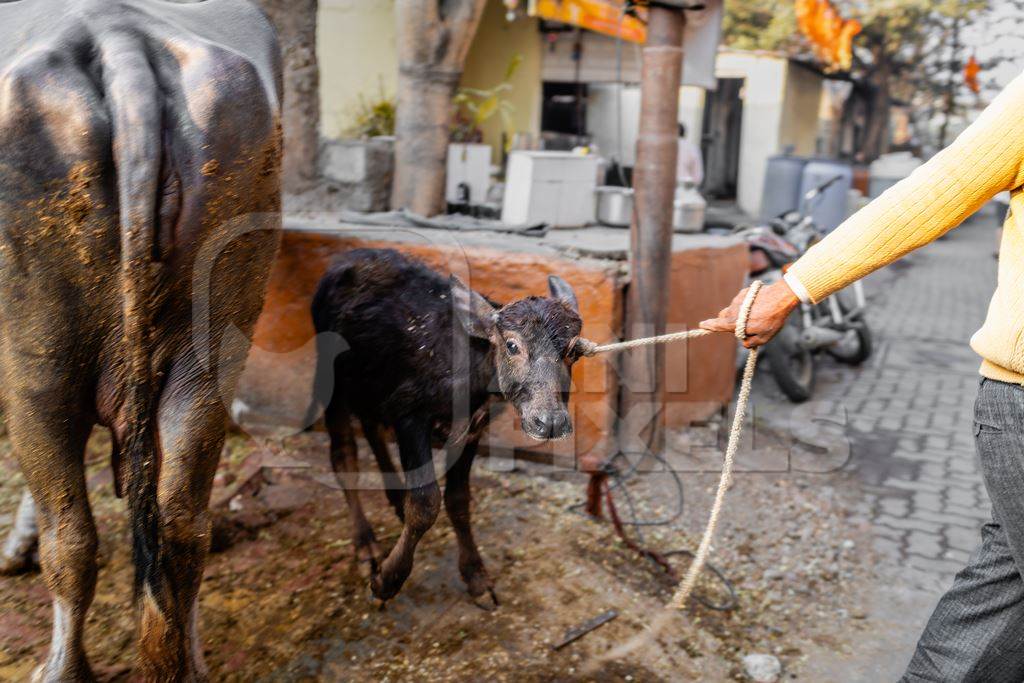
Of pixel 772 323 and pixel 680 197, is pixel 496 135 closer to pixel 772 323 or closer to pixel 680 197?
pixel 680 197

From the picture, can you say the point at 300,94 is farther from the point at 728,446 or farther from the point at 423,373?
the point at 728,446

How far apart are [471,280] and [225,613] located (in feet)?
6.50

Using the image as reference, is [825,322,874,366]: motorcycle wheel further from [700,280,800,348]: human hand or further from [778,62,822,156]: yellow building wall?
[778,62,822,156]: yellow building wall

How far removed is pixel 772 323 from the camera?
238 cm

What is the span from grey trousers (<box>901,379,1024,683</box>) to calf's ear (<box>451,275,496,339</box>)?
147 cm

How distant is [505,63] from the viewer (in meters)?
10.8

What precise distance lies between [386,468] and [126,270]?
168 centimetres

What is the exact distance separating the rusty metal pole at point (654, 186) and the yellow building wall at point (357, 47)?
4.99m

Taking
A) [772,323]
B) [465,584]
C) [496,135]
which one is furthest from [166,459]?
[496,135]

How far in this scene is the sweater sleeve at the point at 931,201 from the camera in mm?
2043

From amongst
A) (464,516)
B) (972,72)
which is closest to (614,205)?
(464,516)

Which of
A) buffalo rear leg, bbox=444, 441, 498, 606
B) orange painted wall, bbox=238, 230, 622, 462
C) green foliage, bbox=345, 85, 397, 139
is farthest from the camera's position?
green foliage, bbox=345, 85, 397, 139

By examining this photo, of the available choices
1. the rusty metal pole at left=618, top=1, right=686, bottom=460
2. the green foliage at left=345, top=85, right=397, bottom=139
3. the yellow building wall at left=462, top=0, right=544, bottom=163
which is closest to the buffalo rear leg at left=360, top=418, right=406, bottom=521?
the rusty metal pole at left=618, top=1, right=686, bottom=460

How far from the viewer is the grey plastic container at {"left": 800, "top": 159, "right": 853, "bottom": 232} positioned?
13008 mm
